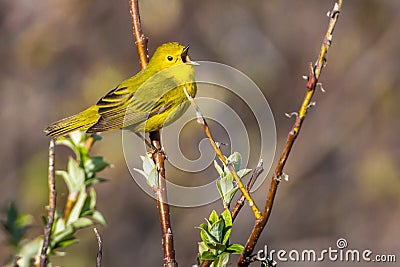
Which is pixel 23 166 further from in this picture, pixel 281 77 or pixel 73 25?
pixel 281 77

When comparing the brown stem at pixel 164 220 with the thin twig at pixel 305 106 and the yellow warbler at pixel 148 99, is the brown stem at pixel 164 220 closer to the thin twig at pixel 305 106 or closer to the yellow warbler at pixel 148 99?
the thin twig at pixel 305 106

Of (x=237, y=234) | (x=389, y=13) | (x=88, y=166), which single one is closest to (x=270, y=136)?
(x=237, y=234)

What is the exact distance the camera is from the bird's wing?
377 cm

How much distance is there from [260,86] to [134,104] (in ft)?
11.7

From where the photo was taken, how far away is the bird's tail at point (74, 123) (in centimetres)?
384

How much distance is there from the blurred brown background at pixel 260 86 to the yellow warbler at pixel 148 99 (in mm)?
2688

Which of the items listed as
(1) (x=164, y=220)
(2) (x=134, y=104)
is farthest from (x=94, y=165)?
(2) (x=134, y=104)

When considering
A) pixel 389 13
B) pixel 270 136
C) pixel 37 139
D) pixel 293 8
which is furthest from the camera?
pixel 293 8

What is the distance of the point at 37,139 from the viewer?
6820mm

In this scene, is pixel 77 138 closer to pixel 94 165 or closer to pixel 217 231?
pixel 94 165

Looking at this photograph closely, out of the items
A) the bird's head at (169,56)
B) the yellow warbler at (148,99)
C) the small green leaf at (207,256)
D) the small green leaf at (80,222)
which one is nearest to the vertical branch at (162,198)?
the small green leaf at (207,256)

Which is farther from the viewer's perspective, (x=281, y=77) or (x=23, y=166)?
(x=281, y=77)

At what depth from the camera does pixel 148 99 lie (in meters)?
3.83

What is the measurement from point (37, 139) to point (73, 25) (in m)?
1.26
